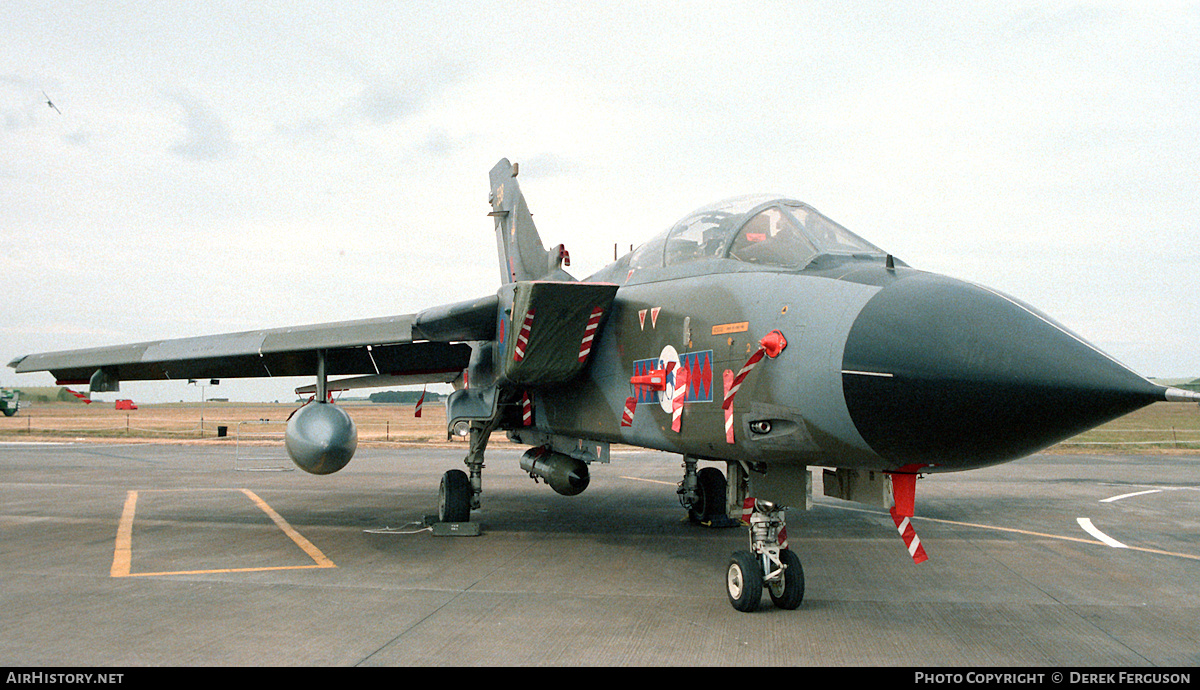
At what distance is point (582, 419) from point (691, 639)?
3173 millimetres

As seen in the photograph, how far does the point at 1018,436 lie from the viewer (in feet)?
14.2

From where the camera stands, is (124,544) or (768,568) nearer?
(768,568)

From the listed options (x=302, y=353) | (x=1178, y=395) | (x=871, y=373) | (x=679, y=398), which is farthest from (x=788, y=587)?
(x=302, y=353)

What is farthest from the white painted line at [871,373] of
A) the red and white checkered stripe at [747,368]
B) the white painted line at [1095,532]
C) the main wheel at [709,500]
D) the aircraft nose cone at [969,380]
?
the white painted line at [1095,532]

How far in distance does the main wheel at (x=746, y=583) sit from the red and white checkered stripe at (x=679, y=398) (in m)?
1.14

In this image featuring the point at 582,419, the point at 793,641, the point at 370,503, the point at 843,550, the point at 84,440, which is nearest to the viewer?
the point at 793,641

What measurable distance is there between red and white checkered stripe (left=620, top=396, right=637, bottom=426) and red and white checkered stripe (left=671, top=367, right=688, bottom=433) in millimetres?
662

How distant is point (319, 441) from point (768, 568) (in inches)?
218

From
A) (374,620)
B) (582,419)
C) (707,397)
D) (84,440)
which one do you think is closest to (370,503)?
(582,419)

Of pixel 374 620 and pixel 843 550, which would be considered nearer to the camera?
pixel 374 620

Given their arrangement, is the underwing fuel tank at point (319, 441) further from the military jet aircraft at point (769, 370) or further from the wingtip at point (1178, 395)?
the wingtip at point (1178, 395)

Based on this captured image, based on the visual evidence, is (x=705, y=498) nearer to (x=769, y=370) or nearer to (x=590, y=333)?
(x=590, y=333)

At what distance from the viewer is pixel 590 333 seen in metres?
7.52

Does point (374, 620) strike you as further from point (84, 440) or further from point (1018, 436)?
point (84, 440)
